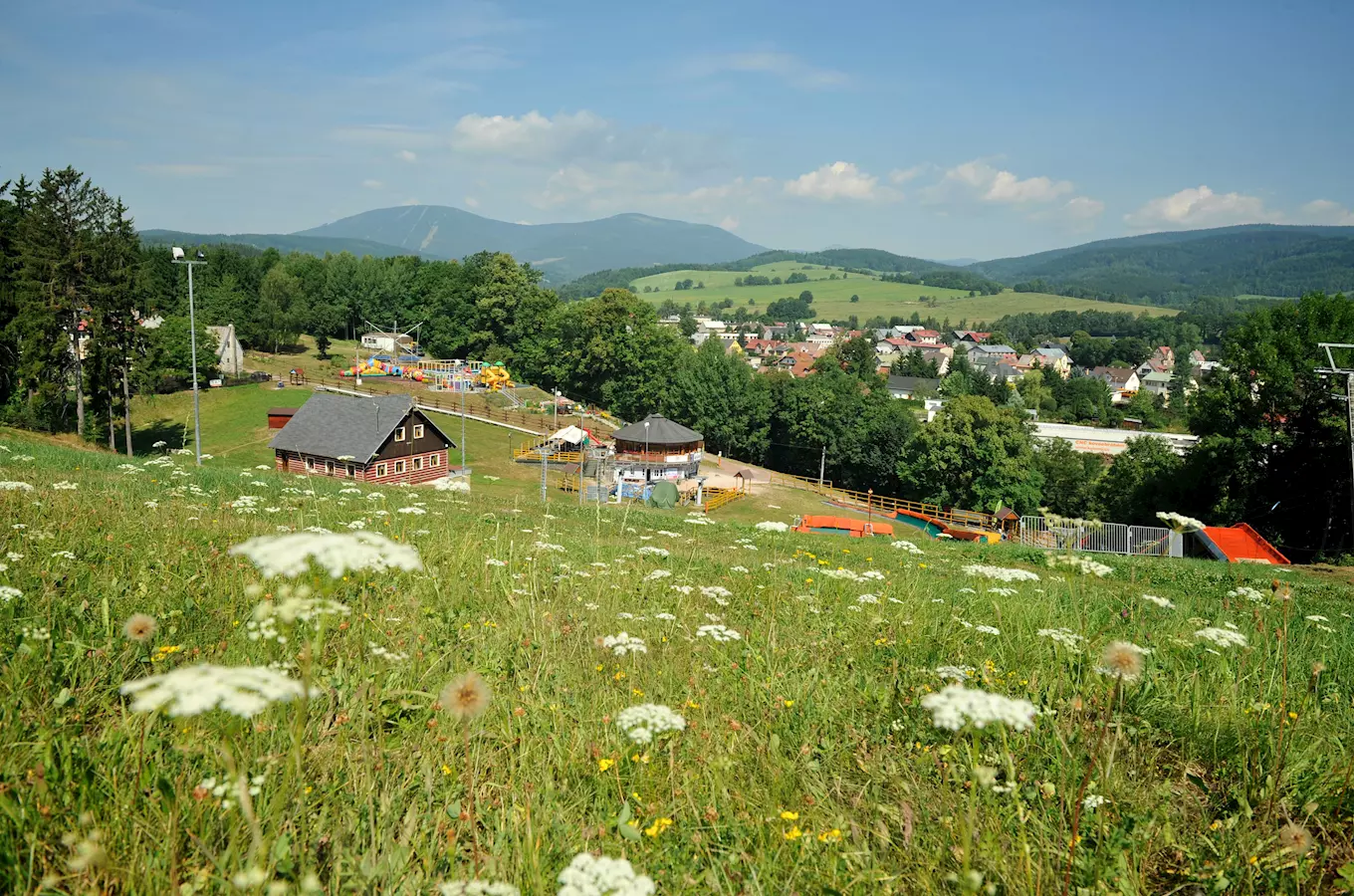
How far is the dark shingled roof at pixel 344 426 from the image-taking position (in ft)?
132

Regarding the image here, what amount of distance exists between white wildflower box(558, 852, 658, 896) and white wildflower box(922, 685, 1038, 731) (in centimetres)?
117

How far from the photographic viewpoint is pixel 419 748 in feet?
12.7

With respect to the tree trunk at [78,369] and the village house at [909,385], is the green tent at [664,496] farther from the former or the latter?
the village house at [909,385]

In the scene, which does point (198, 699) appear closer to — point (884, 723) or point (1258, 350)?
point (884, 723)

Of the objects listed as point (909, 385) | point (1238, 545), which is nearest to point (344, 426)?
point (1238, 545)

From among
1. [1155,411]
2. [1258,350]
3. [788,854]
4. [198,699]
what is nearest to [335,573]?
[198,699]

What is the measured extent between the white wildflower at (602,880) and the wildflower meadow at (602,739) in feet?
0.04

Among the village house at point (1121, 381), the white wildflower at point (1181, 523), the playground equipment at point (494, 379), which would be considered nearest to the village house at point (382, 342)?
the playground equipment at point (494, 379)

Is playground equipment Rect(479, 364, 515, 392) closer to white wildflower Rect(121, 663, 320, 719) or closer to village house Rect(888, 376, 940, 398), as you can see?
white wildflower Rect(121, 663, 320, 719)

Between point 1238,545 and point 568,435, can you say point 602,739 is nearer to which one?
point 1238,545

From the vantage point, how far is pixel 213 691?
6.61 ft

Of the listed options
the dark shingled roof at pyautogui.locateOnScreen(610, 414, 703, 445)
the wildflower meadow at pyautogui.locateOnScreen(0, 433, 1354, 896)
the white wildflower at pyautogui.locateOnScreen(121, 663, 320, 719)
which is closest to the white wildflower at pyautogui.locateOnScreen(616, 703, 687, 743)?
the wildflower meadow at pyautogui.locateOnScreen(0, 433, 1354, 896)

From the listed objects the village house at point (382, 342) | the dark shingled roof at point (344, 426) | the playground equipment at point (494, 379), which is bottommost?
the dark shingled roof at point (344, 426)

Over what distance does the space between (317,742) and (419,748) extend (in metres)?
0.49
